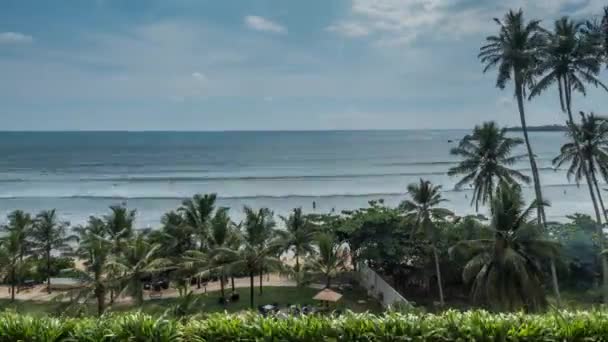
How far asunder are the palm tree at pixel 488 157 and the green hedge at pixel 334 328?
1974 cm

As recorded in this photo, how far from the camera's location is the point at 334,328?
5.84 m

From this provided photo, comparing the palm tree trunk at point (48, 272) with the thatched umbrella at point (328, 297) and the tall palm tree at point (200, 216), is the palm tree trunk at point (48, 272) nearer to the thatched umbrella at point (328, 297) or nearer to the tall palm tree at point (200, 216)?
the tall palm tree at point (200, 216)

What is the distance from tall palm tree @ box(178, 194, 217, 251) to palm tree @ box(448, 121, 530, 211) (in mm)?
14425

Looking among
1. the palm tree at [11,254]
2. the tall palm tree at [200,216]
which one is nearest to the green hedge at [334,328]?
the tall palm tree at [200,216]

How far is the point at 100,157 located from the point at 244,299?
87.8 metres

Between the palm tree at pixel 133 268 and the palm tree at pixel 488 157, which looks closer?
the palm tree at pixel 133 268

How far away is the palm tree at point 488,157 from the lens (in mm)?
24500

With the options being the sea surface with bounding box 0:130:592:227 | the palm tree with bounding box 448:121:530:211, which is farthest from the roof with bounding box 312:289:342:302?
the sea surface with bounding box 0:130:592:227

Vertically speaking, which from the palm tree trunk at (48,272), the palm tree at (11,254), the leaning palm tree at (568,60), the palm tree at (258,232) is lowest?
the palm tree trunk at (48,272)

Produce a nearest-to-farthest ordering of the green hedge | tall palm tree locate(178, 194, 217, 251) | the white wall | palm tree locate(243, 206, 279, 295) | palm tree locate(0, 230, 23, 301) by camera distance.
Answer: the green hedge
the white wall
palm tree locate(243, 206, 279, 295)
palm tree locate(0, 230, 23, 301)
tall palm tree locate(178, 194, 217, 251)

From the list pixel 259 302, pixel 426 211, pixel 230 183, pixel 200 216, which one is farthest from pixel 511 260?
pixel 230 183

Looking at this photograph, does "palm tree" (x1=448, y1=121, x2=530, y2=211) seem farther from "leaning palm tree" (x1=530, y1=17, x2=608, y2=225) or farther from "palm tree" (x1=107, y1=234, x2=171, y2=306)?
"palm tree" (x1=107, y1=234, x2=171, y2=306)

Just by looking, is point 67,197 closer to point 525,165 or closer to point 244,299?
point 244,299

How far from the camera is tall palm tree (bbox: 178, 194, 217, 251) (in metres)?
23.9
